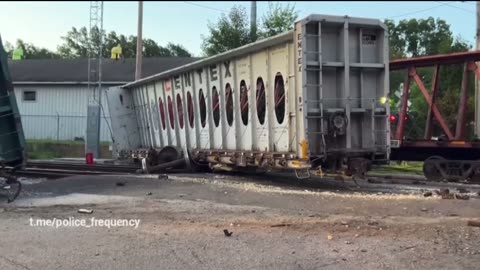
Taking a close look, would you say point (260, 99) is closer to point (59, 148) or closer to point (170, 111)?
point (170, 111)

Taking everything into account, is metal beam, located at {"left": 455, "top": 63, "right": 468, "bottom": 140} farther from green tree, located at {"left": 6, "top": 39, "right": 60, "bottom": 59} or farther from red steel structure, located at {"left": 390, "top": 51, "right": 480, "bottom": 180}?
green tree, located at {"left": 6, "top": 39, "right": 60, "bottom": 59}

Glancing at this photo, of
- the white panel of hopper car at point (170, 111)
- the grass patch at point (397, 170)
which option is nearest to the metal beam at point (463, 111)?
the grass patch at point (397, 170)

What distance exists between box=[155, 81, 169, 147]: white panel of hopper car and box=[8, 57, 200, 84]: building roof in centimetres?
2061

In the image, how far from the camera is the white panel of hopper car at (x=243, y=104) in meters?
13.6

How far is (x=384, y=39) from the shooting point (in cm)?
1248

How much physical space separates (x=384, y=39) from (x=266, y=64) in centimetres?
246

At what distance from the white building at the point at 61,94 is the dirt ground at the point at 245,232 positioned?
27492 millimetres

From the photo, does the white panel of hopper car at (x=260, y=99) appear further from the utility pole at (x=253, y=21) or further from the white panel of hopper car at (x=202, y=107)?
the utility pole at (x=253, y=21)

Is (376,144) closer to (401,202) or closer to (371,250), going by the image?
(401,202)

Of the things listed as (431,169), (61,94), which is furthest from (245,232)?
(61,94)

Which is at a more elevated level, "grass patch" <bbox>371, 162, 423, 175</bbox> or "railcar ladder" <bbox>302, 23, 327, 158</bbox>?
"railcar ladder" <bbox>302, 23, 327, 158</bbox>

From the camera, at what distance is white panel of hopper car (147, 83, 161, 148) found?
1986 centimetres

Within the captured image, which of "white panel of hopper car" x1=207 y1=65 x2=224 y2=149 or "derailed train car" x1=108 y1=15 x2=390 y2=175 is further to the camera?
"white panel of hopper car" x1=207 y1=65 x2=224 y2=149

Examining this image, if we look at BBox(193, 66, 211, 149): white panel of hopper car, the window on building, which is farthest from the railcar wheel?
the window on building
